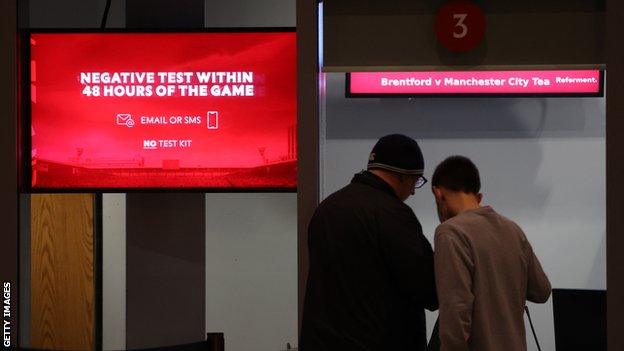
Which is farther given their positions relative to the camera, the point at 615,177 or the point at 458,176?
the point at 615,177

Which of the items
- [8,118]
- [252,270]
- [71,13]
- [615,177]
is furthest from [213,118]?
[71,13]

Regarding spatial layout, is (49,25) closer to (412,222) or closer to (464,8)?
(464,8)

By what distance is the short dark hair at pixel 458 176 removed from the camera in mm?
2811

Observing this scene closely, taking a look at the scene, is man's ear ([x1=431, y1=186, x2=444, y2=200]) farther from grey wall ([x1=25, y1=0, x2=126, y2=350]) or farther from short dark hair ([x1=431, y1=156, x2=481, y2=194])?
grey wall ([x1=25, y1=0, x2=126, y2=350])

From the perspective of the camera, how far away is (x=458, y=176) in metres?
2.81

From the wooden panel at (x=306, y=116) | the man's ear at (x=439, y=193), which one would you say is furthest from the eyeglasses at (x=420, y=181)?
the wooden panel at (x=306, y=116)

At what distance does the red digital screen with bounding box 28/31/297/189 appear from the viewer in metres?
3.72

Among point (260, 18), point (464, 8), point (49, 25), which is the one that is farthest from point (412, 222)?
point (49, 25)

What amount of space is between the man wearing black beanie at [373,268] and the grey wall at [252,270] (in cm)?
A: 296

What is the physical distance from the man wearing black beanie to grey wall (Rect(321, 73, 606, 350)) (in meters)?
3.68

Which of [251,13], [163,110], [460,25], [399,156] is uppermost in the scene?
[251,13]

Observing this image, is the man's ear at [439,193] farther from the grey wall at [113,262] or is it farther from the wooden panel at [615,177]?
the grey wall at [113,262]

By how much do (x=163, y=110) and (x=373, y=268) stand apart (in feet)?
5.03

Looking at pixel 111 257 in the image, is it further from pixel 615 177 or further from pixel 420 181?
pixel 615 177
